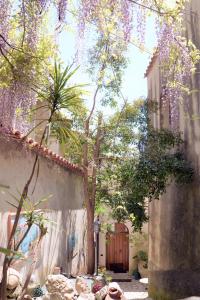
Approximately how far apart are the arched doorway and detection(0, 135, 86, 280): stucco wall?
19.7ft

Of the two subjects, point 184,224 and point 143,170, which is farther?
point 184,224

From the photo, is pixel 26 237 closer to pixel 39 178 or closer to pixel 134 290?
pixel 39 178

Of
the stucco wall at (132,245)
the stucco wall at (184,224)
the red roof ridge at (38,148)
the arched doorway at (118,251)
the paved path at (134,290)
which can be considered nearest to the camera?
the red roof ridge at (38,148)

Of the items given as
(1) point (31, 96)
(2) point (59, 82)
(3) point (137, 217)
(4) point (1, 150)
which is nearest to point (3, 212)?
(4) point (1, 150)

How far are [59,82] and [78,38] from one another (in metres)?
0.79

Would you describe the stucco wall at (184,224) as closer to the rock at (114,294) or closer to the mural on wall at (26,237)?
the rock at (114,294)

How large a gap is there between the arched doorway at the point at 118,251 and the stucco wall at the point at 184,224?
7.29m

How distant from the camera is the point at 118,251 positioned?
735 inches

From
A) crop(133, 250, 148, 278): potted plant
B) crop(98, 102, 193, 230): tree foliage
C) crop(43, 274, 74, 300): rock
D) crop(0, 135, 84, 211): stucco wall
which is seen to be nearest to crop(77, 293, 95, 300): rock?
crop(43, 274, 74, 300): rock

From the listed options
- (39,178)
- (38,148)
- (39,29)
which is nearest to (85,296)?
(39,178)

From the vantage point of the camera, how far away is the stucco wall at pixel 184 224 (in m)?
8.39

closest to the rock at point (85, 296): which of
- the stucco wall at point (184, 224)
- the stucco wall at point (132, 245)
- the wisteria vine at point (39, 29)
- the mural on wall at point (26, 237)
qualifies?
the mural on wall at point (26, 237)

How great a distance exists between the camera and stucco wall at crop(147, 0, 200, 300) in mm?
8391

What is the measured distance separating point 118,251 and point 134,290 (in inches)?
162
